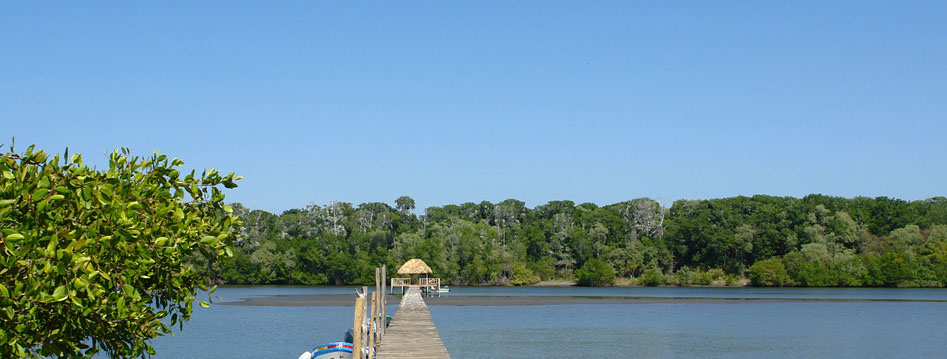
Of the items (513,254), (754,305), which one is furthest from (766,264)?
(754,305)

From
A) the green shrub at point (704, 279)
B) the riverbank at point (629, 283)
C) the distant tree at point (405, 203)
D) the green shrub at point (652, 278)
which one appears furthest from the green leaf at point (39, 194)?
the distant tree at point (405, 203)

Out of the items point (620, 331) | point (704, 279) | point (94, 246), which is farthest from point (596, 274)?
point (94, 246)

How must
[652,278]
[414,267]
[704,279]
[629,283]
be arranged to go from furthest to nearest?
1. [629,283]
2. [652,278]
3. [704,279]
4. [414,267]

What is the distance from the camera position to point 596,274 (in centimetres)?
10362

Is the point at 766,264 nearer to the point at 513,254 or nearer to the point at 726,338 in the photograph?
the point at 513,254

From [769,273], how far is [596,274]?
66.1 ft

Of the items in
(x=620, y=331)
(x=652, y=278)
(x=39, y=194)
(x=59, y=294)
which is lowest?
(x=620, y=331)

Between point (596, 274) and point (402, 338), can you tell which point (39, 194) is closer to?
point (402, 338)

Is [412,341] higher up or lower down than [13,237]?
lower down

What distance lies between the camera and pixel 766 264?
96.8m

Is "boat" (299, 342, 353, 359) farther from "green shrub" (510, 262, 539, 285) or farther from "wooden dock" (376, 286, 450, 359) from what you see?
"green shrub" (510, 262, 539, 285)

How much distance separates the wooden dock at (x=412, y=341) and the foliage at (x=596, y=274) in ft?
258

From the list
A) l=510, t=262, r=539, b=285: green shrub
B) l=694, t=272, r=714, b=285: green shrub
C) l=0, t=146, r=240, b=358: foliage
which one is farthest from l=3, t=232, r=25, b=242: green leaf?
l=694, t=272, r=714, b=285: green shrub

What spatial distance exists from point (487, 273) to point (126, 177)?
3862 inches
